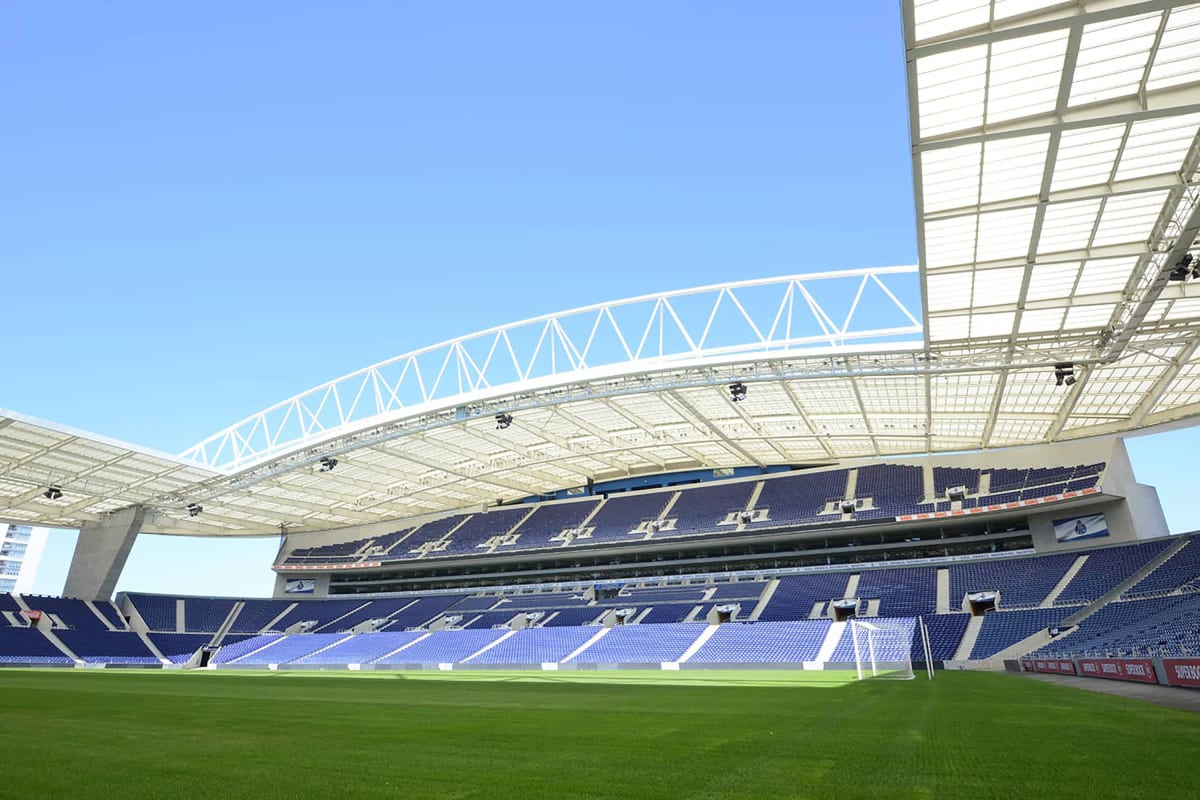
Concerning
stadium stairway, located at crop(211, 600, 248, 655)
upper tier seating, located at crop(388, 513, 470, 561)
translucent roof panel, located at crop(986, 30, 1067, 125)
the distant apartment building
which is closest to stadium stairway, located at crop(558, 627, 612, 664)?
upper tier seating, located at crop(388, 513, 470, 561)

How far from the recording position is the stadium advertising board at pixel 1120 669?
17.5 metres

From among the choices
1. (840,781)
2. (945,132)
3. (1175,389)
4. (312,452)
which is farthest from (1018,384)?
(312,452)

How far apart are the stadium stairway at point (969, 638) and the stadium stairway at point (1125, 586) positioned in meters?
3.76

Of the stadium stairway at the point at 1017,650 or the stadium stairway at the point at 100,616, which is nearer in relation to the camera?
the stadium stairway at the point at 1017,650

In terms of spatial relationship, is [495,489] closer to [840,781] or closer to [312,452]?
[312,452]

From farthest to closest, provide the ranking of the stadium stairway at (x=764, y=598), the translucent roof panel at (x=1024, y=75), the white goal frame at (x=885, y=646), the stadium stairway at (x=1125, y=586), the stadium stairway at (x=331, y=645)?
the stadium stairway at (x=331, y=645) < the stadium stairway at (x=764, y=598) < the stadium stairway at (x=1125, y=586) < the white goal frame at (x=885, y=646) < the translucent roof panel at (x=1024, y=75)

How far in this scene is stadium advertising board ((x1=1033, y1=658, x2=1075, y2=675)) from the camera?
938 inches

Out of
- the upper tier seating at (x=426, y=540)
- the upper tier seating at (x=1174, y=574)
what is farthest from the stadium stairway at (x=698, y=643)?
the upper tier seating at (x=426, y=540)

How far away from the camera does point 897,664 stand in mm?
30578

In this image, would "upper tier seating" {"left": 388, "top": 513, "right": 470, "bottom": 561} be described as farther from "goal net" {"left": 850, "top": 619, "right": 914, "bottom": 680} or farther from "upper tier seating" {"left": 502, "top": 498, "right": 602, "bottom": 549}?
"goal net" {"left": 850, "top": 619, "right": 914, "bottom": 680}

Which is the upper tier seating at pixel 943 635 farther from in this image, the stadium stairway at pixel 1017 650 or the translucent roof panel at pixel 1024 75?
the translucent roof panel at pixel 1024 75

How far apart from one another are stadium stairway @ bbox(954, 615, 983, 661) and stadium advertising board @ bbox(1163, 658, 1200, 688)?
17343 mm

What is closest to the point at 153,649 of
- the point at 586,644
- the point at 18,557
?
the point at 586,644

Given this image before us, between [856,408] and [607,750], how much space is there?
108 feet
